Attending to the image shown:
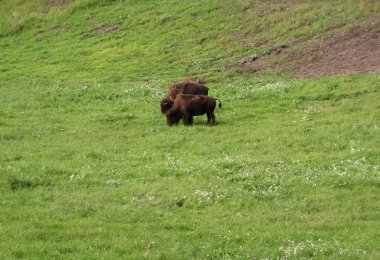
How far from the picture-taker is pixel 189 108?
24.5 m

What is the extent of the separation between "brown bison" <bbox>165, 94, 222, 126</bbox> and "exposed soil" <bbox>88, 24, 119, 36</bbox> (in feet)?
62.2

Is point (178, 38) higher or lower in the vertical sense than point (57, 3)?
lower

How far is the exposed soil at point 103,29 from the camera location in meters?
42.8

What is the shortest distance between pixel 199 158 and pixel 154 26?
891 inches

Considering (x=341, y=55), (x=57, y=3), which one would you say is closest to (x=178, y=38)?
(x=341, y=55)

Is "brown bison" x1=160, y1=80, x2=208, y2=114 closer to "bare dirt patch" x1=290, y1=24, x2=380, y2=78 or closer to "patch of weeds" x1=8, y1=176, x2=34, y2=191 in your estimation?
"bare dirt patch" x1=290, y1=24, x2=380, y2=78

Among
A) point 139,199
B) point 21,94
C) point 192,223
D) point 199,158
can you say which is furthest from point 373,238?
point 21,94

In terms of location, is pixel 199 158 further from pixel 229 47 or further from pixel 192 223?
pixel 229 47

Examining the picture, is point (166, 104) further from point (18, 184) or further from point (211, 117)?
point (18, 184)

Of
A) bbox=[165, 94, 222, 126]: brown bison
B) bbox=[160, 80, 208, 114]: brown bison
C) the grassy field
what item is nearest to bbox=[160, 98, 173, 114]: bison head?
the grassy field

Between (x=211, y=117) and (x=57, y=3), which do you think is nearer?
(x=211, y=117)

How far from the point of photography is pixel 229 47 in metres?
35.5

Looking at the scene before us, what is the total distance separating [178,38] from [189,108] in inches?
589

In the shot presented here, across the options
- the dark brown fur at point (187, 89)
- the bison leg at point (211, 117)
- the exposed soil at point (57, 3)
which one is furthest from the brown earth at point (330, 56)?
the exposed soil at point (57, 3)
